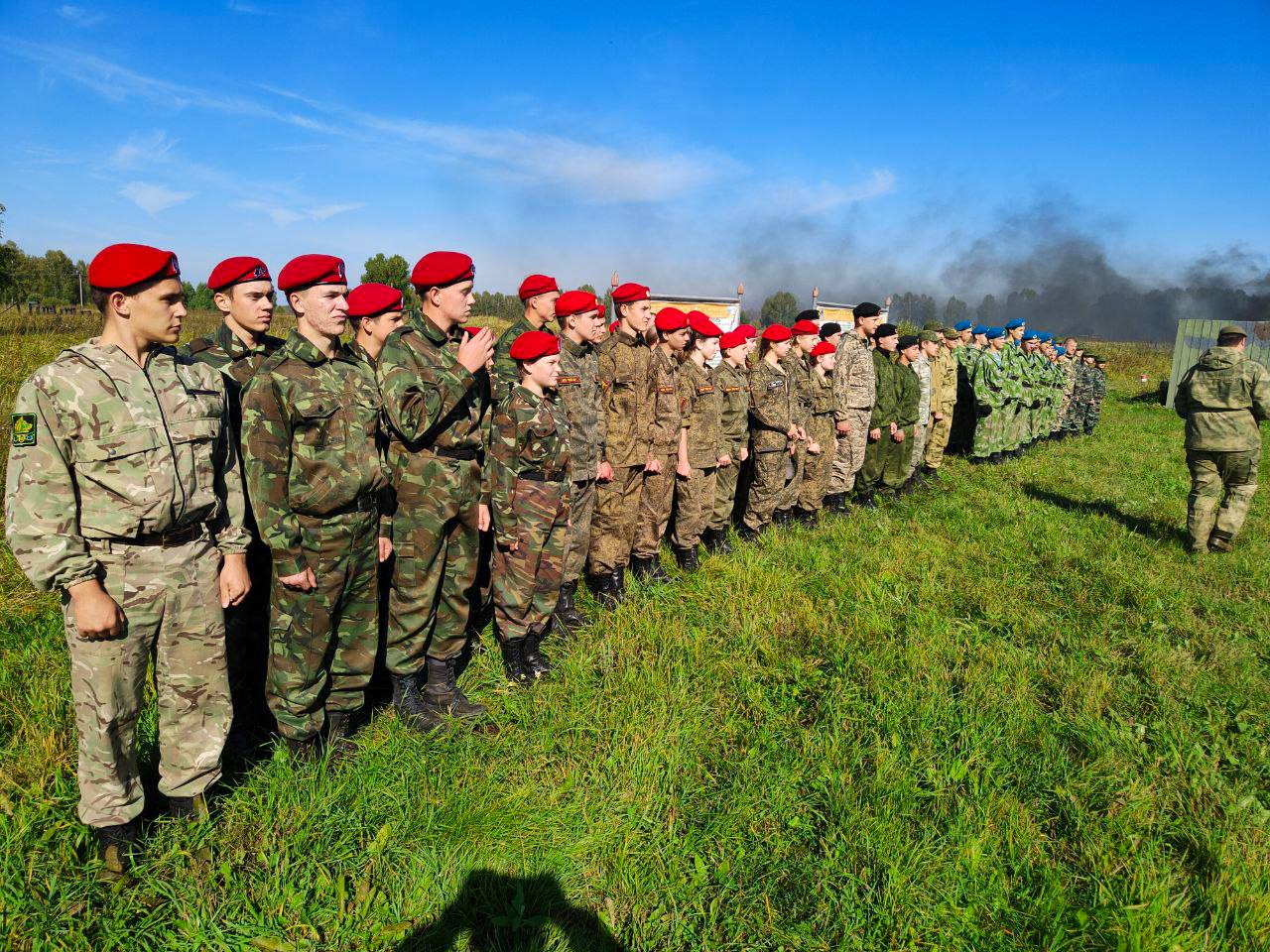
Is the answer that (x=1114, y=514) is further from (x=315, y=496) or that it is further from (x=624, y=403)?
(x=315, y=496)

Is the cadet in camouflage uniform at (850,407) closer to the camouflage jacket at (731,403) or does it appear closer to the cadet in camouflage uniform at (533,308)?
the camouflage jacket at (731,403)

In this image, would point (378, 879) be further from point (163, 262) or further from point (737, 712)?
point (163, 262)

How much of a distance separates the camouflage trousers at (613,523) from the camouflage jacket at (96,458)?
2850 millimetres

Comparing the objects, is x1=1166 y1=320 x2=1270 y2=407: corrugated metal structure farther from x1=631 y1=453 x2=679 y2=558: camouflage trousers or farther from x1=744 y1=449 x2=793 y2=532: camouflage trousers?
x1=631 y1=453 x2=679 y2=558: camouflage trousers

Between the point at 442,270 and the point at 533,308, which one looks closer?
the point at 442,270

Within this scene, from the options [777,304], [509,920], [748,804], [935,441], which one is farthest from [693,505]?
[777,304]

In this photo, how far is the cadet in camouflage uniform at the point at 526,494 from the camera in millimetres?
3602

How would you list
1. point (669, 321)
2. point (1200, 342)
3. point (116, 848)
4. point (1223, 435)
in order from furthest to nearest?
point (1200, 342), point (1223, 435), point (669, 321), point (116, 848)

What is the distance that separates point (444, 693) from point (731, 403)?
3.44 m

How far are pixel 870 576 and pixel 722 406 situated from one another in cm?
179

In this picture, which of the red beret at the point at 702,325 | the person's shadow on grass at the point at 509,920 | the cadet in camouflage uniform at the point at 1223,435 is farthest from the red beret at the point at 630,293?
the cadet in camouflage uniform at the point at 1223,435

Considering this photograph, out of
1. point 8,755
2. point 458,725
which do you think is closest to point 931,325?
point 458,725

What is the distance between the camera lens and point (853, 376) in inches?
285

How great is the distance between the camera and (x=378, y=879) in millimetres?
2279
